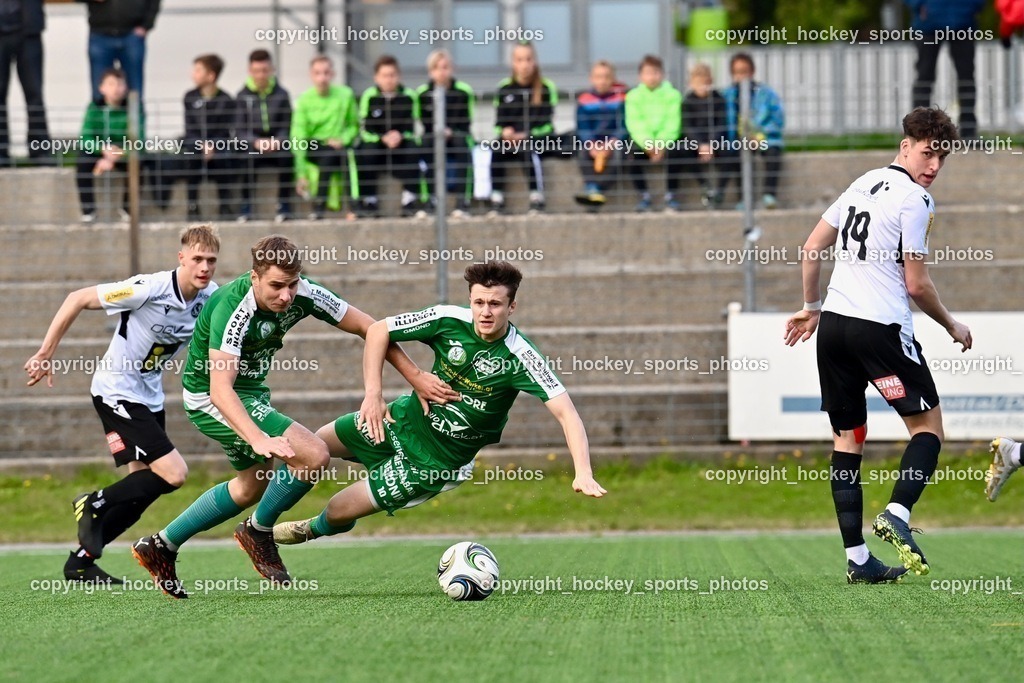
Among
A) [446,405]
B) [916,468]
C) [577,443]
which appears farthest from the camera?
[446,405]

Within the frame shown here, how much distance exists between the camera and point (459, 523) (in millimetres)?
12398

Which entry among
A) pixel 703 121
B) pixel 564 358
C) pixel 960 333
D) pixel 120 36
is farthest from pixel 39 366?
pixel 120 36

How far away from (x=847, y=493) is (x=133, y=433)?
396 cm

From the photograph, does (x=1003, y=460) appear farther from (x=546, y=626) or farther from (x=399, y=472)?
(x=399, y=472)

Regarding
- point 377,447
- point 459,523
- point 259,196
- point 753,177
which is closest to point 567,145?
point 753,177

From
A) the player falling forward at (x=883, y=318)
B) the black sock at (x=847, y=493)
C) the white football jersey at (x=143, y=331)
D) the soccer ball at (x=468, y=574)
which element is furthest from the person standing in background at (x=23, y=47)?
the black sock at (x=847, y=493)

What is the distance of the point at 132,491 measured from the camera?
8195mm

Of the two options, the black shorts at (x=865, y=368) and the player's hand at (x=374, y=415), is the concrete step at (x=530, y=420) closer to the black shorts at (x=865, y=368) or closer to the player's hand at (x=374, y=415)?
the black shorts at (x=865, y=368)

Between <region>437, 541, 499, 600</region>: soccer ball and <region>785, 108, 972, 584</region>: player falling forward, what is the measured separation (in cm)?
182

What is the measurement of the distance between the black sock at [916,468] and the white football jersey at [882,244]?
526mm

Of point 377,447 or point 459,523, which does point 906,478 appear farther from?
point 459,523

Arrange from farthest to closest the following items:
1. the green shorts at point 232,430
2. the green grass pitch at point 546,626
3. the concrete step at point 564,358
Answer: the concrete step at point 564,358
the green shorts at point 232,430
the green grass pitch at point 546,626

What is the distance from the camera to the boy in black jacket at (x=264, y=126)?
14625 millimetres

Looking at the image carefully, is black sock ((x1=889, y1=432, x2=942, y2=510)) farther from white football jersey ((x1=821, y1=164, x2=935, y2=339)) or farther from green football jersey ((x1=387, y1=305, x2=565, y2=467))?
green football jersey ((x1=387, y1=305, x2=565, y2=467))
